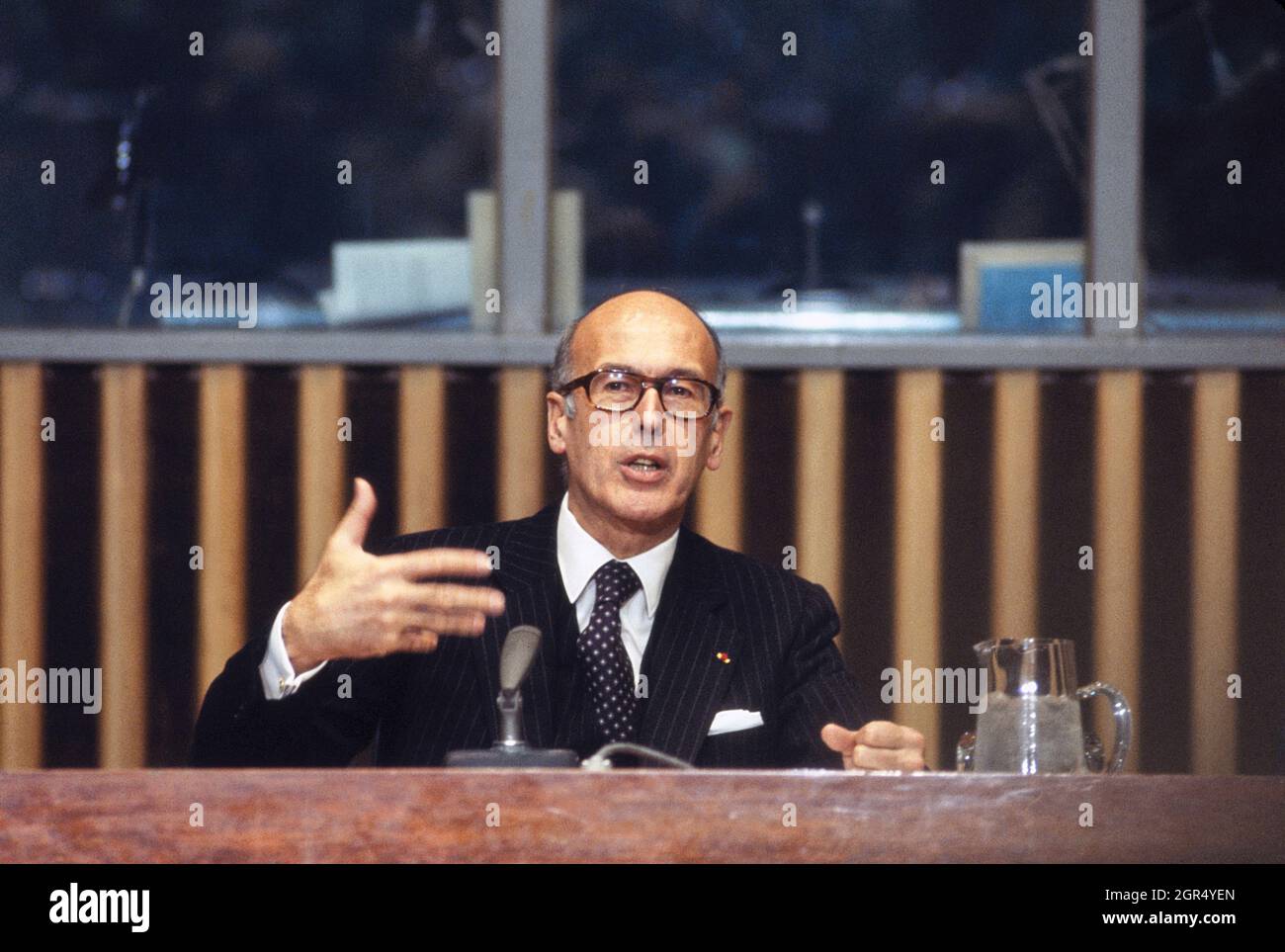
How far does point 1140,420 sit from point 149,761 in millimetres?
2015

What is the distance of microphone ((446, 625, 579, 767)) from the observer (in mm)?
1457

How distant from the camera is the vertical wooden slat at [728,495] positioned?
3.04m

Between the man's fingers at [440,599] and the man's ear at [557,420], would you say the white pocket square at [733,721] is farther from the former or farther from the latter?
the man's fingers at [440,599]

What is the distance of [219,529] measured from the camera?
303 cm

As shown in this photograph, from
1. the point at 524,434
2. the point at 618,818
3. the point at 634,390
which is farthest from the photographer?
the point at 524,434

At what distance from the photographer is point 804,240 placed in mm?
3074

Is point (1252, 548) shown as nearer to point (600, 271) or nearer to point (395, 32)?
point (600, 271)

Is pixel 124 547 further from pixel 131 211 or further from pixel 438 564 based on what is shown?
pixel 438 564

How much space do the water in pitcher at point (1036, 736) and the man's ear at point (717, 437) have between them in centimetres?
67

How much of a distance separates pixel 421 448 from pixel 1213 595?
1.56 metres

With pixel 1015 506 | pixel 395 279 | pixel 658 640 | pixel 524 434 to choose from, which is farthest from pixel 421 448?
pixel 1015 506

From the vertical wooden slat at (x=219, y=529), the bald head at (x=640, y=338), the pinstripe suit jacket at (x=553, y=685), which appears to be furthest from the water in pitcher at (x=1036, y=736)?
the vertical wooden slat at (x=219, y=529)

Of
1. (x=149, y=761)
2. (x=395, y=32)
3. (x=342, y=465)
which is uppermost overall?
(x=395, y=32)

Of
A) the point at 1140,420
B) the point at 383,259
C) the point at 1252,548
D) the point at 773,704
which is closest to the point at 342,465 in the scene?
the point at 383,259
